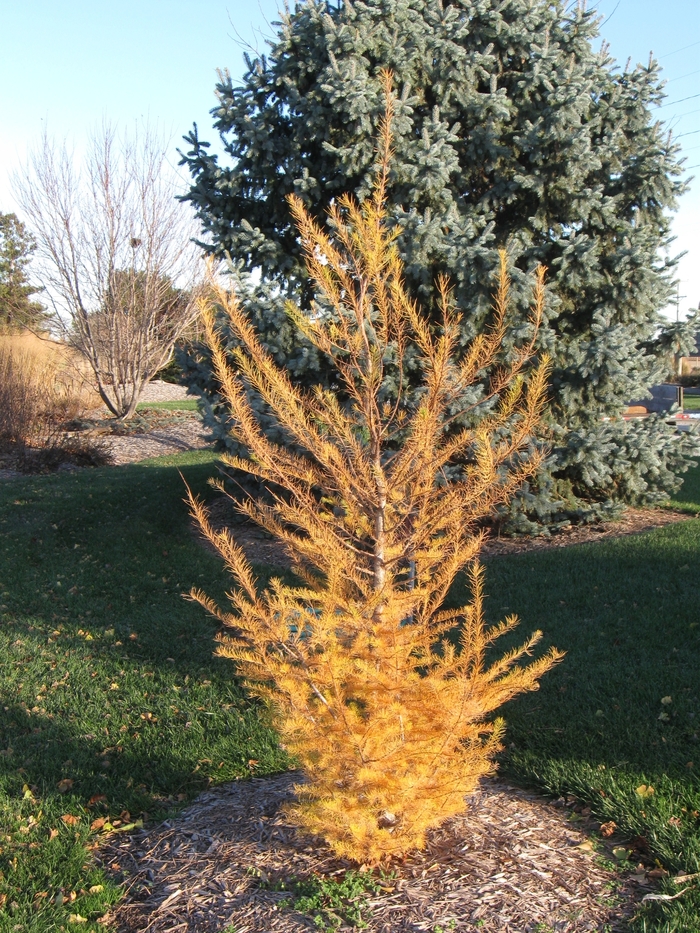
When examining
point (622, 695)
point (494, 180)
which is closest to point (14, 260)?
point (494, 180)

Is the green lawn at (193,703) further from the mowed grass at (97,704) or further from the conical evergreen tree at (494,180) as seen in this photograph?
the conical evergreen tree at (494,180)

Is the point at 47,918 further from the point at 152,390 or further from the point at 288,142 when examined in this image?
the point at 152,390

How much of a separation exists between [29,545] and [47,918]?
19.4 feet

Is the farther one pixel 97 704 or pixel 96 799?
pixel 97 704

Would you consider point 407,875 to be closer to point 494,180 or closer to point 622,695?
point 622,695

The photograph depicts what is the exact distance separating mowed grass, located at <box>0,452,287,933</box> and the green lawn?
0.5 inches

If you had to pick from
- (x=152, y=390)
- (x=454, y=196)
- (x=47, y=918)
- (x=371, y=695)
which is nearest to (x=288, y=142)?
(x=454, y=196)

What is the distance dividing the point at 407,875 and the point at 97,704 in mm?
2549

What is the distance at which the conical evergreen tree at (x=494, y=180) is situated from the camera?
23.4ft

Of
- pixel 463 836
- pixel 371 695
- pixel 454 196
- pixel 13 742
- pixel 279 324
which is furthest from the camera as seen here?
pixel 454 196

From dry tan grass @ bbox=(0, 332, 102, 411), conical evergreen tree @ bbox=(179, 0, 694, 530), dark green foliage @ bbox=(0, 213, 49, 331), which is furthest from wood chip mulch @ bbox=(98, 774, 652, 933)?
dark green foliage @ bbox=(0, 213, 49, 331)

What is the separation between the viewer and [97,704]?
477cm

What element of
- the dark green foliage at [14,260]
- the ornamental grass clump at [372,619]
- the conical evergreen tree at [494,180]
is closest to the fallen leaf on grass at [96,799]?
the ornamental grass clump at [372,619]

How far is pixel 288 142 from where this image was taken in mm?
7781
